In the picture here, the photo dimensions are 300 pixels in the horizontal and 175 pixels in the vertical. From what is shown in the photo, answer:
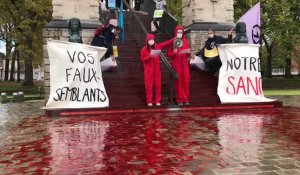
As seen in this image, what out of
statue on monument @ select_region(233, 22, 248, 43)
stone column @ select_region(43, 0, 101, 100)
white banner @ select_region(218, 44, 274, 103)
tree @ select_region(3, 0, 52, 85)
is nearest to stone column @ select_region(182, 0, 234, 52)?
statue on monument @ select_region(233, 22, 248, 43)

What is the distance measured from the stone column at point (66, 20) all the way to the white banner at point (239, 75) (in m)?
5.35

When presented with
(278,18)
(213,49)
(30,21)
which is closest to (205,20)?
(213,49)

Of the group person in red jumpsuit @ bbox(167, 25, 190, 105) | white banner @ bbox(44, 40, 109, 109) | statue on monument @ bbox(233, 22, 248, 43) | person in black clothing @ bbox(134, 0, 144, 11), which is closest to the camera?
white banner @ bbox(44, 40, 109, 109)

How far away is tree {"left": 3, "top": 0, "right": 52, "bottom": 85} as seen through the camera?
966 inches

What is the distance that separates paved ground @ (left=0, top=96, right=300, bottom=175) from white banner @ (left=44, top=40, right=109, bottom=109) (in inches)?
44.4

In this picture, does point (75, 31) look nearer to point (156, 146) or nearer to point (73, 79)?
point (73, 79)

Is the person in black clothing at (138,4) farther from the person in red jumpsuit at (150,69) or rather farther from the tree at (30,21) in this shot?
the person in red jumpsuit at (150,69)

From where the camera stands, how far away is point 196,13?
15.7 metres

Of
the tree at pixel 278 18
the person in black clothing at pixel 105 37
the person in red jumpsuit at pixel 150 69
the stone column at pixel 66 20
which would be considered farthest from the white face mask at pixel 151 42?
the tree at pixel 278 18

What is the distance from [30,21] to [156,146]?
21.4 m

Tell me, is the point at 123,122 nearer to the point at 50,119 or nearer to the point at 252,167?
Answer: the point at 50,119

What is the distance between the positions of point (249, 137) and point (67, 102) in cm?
551

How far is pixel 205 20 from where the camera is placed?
52.0ft

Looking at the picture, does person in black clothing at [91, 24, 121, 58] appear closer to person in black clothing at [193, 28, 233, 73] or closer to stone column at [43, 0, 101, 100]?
stone column at [43, 0, 101, 100]
